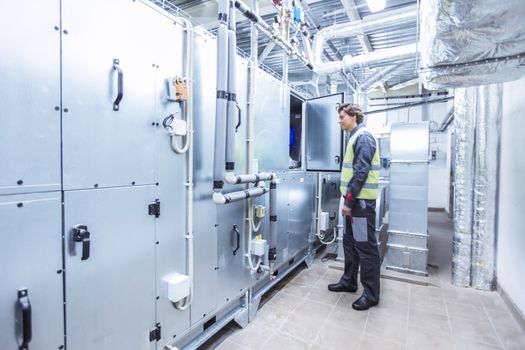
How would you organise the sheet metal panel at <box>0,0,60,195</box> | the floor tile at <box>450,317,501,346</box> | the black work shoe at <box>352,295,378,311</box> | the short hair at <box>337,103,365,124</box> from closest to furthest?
the sheet metal panel at <box>0,0,60,195</box> → the floor tile at <box>450,317,501,346</box> → the black work shoe at <box>352,295,378,311</box> → the short hair at <box>337,103,365,124</box>

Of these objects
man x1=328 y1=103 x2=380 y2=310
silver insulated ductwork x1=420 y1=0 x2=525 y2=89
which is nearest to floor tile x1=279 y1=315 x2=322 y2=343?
man x1=328 y1=103 x2=380 y2=310

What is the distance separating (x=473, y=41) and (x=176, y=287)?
2.11m

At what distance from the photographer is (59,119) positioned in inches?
41.9

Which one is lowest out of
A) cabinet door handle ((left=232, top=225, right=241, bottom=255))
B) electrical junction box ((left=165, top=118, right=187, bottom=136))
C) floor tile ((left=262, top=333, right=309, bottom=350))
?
floor tile ((left=262, top=333, right=309, bottom=350))

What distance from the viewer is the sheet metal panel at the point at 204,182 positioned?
172 centimetres

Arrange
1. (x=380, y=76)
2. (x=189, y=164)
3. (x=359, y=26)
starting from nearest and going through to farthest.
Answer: (x=189, y=164), (x=359, y=26), (x=380, y=76)

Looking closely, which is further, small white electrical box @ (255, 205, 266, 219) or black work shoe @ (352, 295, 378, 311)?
black work shoe @ (352, 295, 378, 311)

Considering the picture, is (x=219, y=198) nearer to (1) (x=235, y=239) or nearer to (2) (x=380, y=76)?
(1) (x=235, y=239)

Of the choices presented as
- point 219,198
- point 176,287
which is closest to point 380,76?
point 219,198

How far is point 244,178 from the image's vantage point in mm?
1935

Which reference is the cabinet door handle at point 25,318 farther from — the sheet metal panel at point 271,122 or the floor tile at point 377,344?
the floor tile at point 377,344

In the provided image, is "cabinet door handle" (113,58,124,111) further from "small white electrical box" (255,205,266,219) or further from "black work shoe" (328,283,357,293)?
"black work shoe" (328,283,357,293)

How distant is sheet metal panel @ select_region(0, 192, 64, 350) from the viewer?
0.95 metres

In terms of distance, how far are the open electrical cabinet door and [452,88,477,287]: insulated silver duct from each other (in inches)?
49.6
